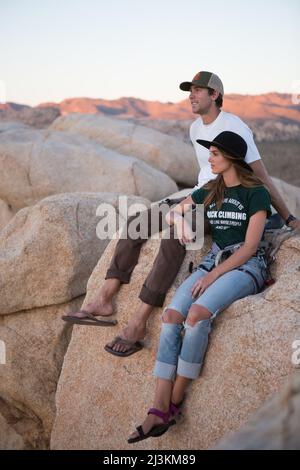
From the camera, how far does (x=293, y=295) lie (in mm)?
4160

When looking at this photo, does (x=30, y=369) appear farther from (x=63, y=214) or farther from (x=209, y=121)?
(x=209, y=121)

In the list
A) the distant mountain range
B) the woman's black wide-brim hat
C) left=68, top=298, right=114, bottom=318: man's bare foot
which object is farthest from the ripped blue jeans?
the distant mountain range

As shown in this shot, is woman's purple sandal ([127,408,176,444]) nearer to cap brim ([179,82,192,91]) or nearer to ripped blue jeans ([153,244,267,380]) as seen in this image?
ripped blue jeans ([153,244,267,380])

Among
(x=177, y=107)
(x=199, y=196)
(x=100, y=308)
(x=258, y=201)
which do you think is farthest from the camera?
(x=177, y=107)

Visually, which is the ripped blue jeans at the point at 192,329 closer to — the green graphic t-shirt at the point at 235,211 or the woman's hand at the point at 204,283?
the woman's hand at the point at 204,283

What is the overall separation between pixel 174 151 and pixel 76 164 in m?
2.79

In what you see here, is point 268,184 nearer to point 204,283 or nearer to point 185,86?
point 204,283

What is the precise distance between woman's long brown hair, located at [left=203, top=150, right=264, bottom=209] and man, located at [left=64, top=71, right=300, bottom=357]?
1.06 feet

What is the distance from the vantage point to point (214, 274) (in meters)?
4.30

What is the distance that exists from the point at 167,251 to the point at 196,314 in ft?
2.53

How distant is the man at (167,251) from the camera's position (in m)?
4.67

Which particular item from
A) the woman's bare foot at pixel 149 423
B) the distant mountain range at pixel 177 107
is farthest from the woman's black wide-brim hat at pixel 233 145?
the distant mountain range at pixel 177 107

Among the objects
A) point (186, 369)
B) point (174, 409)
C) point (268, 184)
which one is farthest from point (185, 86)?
point (174, 409)

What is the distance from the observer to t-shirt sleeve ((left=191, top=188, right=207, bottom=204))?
481 centimetres
